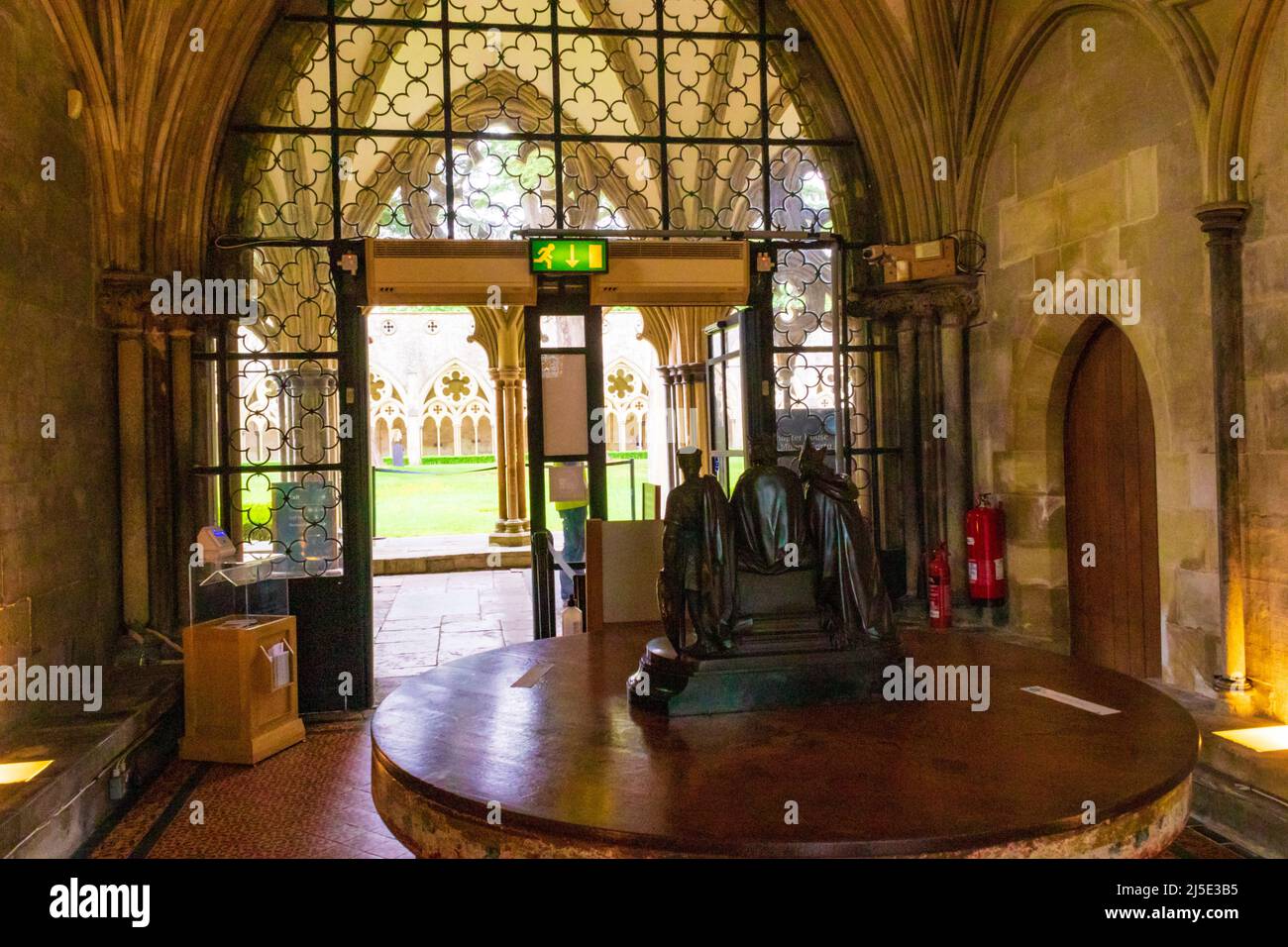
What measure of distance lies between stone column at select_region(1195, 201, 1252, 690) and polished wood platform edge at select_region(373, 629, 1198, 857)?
1663 mm

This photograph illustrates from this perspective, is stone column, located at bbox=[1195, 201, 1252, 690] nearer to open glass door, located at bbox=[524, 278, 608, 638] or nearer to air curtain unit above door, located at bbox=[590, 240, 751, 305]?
air curtain unit above door, located at bbox=[590, 240, 751, 305]

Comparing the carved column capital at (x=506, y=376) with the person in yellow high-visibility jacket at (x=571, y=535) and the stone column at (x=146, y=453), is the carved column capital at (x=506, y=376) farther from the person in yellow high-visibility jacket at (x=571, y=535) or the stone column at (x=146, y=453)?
the stone column at (x=146, y=453)

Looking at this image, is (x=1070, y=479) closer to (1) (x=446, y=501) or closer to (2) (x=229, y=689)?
(2) (x=229, y=689)

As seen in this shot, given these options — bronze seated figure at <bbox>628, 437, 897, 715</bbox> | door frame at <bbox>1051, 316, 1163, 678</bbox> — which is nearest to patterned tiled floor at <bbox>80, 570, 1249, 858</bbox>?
door frame at <bbox>1051, 316, 1163, 678</bbox>

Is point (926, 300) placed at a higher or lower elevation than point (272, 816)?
higher

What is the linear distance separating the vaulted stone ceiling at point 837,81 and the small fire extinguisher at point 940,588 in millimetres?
1967

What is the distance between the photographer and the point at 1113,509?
Answer: 5.01m

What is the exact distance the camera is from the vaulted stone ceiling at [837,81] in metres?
5.08

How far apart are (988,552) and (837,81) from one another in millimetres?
3065

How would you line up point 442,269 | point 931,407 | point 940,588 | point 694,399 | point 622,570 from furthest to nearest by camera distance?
point 694,399
point 931,407
point 940,588
point 442,269
point 622,570

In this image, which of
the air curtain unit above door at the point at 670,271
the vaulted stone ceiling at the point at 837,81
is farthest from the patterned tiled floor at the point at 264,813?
the air curtain unit above door at the point at 670,271

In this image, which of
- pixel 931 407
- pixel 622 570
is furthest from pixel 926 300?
pixel 622 570

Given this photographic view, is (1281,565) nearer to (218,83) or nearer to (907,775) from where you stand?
(907,775)

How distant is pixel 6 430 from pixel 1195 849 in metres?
4.72
